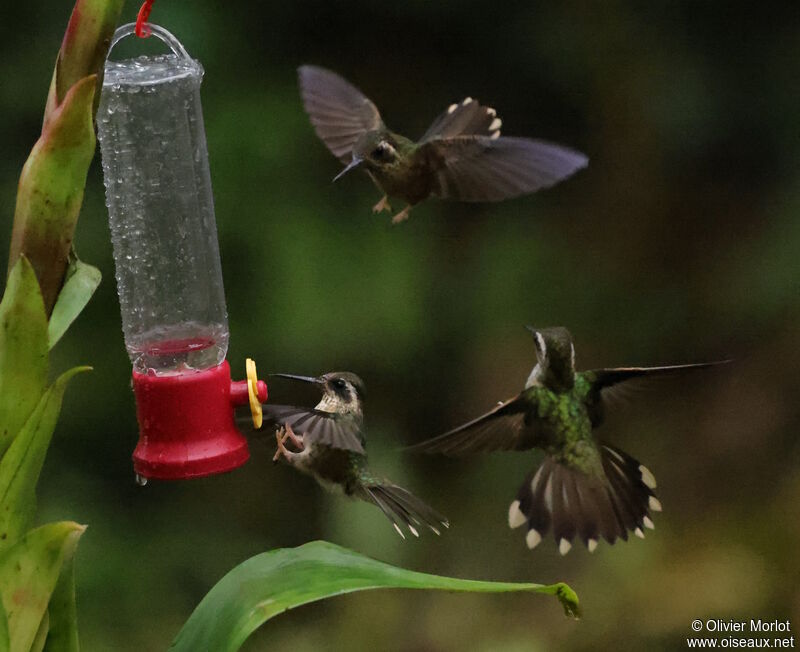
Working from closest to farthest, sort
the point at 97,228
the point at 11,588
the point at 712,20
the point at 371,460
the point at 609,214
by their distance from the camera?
the point at 11,588
the point at 97,228
the point at 371,460
the point at 712,20
the point at 609,214

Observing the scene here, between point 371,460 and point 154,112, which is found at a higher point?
point 154,112

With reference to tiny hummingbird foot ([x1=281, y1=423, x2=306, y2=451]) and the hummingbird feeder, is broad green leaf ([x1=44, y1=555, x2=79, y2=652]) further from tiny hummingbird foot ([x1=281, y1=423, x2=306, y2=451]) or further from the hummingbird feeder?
tiny hummingbird foot ([x1=281, y1=423, x2=306, y2=451])

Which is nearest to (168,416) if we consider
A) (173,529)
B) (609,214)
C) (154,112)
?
(154,112)

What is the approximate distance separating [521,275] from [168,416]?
2.50 metres

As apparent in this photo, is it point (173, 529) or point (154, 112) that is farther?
point (173, 529)

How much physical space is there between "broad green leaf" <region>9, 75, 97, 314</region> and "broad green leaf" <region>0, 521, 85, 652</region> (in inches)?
12.2

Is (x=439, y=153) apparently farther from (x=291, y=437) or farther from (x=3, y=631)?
(x=3, y=631)

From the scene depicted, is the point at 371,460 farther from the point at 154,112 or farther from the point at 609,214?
the point at 154,112

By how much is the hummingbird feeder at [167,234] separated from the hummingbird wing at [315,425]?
0.18 ft

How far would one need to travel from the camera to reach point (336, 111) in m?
2.42

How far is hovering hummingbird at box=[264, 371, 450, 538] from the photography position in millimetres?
1891

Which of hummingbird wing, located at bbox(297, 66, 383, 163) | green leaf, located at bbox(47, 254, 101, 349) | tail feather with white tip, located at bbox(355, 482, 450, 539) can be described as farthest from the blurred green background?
green leaf, located at bbox(47, 254, 101, 349)

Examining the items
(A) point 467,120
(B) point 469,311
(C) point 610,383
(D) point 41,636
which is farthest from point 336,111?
(B) point 469,311

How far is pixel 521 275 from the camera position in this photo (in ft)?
13.6
